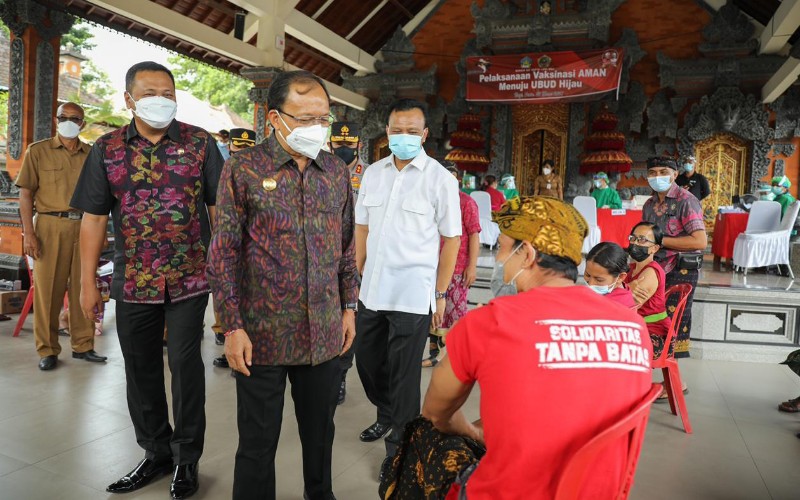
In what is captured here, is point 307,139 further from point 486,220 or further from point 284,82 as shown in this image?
point 486,220

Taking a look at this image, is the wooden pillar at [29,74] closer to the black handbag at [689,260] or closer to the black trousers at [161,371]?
the black trousers at [161,371]

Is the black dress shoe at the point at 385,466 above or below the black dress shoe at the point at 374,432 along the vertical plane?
above

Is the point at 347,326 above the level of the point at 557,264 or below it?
below

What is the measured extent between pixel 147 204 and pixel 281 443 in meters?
1.18

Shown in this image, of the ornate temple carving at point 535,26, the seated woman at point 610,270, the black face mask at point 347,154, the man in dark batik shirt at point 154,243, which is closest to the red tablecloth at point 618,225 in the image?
the ornate temple carving at point 535,26

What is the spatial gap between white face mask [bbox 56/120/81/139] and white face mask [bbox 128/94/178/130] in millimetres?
1819

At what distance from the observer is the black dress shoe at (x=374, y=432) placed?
255 cm

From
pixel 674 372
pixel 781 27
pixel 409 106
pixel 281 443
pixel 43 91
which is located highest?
pixel 781 27

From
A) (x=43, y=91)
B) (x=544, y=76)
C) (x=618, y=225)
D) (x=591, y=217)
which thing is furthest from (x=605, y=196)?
(x=43, y=91)

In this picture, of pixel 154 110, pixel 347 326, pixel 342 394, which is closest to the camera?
pixel 347 326

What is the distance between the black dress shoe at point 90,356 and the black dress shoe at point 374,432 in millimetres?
1929

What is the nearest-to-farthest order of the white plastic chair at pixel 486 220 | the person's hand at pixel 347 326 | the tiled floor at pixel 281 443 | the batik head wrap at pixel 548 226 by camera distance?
the batik head wrap at pixel 548 226, the person's hand at pixel 347 326, the tiled floor at pixel 281 443, the white plastic chair at pixel 486 220

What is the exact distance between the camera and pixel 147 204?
196cm

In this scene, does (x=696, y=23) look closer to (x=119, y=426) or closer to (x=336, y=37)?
(x=336, y=37)
